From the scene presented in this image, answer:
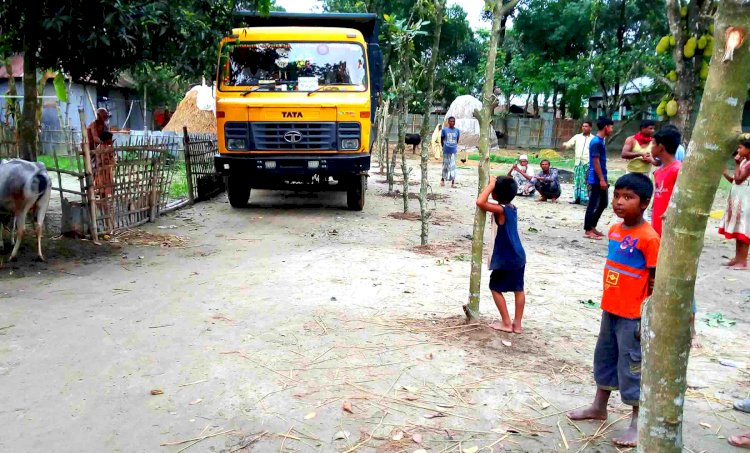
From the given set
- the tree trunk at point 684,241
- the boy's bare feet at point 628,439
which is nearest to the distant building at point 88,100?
the boy's bare feet at point 628,439

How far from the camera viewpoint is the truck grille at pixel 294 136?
8758 mm

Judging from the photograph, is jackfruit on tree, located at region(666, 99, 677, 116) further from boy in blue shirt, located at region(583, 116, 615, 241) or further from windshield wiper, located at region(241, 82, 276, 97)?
windshield wiper, located at region(241, 82, 276, 97)

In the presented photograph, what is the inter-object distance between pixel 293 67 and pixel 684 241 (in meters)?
7.97

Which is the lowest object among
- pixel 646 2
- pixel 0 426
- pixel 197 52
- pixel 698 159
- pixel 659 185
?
pixel 0 426

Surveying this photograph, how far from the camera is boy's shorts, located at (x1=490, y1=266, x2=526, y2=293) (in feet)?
13.0

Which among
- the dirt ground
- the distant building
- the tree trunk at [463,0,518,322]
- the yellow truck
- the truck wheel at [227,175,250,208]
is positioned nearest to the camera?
the dirt ground

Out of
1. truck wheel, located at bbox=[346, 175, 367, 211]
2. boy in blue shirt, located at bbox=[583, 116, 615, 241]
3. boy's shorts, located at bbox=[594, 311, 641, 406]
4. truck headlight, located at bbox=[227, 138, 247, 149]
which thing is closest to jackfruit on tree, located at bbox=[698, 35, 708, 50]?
boy in blue shirt, located at bbox=[583, 116, 615, 241]

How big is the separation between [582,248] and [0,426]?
6.67m

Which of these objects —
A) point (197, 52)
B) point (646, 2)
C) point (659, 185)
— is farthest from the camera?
point (646, 2)

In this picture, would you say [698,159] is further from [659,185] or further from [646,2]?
[646,2]

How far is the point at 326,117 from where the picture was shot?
873 cm

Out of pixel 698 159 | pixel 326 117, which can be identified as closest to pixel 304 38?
pixel 326 117

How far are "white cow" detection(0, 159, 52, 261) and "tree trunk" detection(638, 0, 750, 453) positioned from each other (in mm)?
A: 6034

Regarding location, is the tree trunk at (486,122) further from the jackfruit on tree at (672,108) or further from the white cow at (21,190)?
the white cow at (21,190)
